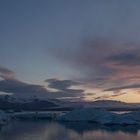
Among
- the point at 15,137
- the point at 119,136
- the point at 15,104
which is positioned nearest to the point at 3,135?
the point at 15,137

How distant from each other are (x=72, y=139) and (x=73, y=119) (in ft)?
63.8

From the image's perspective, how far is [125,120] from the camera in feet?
132

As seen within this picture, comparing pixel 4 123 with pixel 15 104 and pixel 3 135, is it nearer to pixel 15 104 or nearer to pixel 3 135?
pixel 3 135

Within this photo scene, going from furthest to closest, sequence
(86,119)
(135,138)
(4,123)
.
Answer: (86,119), (4,123), (135,138)

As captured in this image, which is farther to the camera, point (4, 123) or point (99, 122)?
point (99, 122)

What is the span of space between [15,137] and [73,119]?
19.6m

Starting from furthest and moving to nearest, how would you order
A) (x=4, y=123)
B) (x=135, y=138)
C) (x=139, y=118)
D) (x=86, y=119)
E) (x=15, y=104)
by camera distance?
(x=15, y=104), (x=86, y=119), (x=139, y=118), (x=4, y=123), (x=135, y=138)

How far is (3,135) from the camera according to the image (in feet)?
89.4

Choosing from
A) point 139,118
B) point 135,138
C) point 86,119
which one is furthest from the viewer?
point 86,119

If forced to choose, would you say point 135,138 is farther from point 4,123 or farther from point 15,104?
point 15,104

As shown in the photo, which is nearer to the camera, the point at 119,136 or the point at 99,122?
the point at 119,136

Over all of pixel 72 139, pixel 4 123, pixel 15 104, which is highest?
pixel 15 104

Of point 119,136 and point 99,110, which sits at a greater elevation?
point 99,110

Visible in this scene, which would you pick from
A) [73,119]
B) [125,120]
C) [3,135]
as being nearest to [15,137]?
[3,135]
